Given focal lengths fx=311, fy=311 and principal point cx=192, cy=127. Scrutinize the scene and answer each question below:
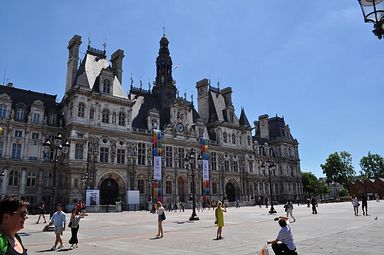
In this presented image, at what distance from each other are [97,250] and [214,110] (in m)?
57.1

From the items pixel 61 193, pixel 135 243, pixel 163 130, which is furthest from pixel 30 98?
pixel 135 243

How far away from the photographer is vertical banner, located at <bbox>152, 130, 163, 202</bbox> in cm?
4733

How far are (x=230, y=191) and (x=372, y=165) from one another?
7304cm

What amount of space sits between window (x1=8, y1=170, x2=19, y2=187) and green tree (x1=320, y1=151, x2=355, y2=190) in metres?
86.7

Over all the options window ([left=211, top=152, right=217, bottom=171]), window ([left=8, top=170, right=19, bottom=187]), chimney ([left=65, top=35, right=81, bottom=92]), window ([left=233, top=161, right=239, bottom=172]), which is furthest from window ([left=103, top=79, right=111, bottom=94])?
window ([left=233, top=161, right=239, bottom=172])

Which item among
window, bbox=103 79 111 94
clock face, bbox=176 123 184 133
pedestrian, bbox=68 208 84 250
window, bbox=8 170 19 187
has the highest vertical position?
window, bbox=103 79 111 94

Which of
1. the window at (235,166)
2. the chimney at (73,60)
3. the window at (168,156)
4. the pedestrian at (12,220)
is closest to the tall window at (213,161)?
the window at (235,166)

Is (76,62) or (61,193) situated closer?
(61,193)

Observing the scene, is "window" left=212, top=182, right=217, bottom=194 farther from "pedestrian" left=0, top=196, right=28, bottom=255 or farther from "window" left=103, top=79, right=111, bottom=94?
"pedestrian" left=0, top=196, right=28, bottom=255

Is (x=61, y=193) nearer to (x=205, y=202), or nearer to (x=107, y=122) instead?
(x=107, y=122)

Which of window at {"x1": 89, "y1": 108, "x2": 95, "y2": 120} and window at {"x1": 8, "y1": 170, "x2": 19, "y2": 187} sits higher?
window at {"x1": 89, "y1": 108, "x2": 95, "y2": 120}

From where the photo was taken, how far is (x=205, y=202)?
57031 mm

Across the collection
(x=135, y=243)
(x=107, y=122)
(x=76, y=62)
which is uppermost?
(x=76, y=62)

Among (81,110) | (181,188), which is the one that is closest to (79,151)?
(81,110)
